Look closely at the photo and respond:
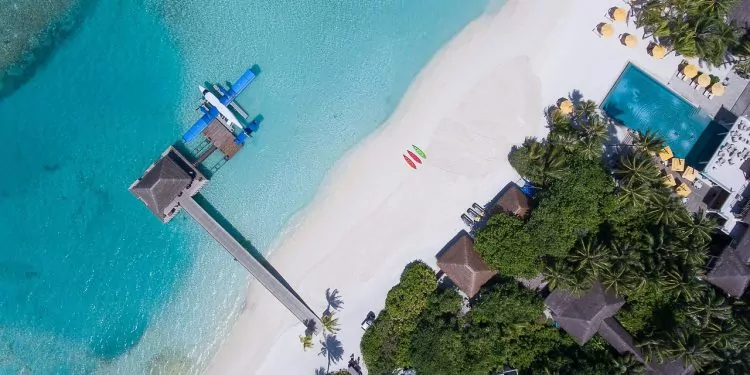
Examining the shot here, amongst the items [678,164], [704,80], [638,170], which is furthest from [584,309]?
[704,80]

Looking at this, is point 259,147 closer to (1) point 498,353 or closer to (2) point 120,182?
(2) point 120,182

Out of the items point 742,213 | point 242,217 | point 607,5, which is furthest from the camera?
point 242,217

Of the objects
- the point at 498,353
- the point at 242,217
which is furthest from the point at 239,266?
the point at 498,353

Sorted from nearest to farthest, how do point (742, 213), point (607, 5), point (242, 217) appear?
point (742, 213), point (607, 5), point (242, 217)

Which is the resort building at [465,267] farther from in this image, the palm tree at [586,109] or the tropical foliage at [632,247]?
the palm tree at [586,109]

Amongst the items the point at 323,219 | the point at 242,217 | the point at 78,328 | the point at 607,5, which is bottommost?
the point at 78,328

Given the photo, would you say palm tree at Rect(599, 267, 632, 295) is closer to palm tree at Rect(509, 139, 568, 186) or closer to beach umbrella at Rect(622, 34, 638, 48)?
palm tree at Rect(509, 139, 568, 186)

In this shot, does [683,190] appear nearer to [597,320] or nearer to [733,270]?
[733,270]
